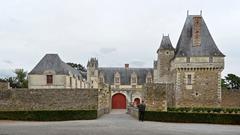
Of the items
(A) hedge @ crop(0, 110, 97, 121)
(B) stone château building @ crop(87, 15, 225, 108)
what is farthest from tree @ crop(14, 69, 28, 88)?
(A) hedge @ crop(0, 110, 97, 121)

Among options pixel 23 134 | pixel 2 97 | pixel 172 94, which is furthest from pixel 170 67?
pixel 23 134

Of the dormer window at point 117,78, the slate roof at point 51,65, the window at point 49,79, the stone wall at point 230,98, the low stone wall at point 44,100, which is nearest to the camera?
the low stone wall at point 44,100

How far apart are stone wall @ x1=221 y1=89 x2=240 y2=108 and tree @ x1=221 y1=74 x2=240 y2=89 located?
25.1 meters

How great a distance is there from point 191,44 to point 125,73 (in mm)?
20389

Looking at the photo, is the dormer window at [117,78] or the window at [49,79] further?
the dormer window at [117,78]

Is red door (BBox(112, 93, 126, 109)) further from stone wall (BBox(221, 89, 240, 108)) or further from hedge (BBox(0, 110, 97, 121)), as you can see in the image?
hedge (BBox(0, 110, 97, 121))

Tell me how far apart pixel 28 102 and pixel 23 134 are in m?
14.8

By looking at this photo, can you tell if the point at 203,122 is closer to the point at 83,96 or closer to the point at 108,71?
the point at 83,96

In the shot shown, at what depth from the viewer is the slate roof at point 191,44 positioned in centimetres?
3653

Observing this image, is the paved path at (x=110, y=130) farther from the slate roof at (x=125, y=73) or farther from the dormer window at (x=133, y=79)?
the slate roof at (x=125, y=73)

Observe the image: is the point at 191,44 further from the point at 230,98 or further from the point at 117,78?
the point at 117,78

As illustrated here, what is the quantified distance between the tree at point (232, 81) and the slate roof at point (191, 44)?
2651 cm

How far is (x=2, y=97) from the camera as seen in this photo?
27.2 meters

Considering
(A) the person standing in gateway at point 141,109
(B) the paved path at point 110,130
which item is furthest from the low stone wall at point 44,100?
(B) the paved path at point 110,130
